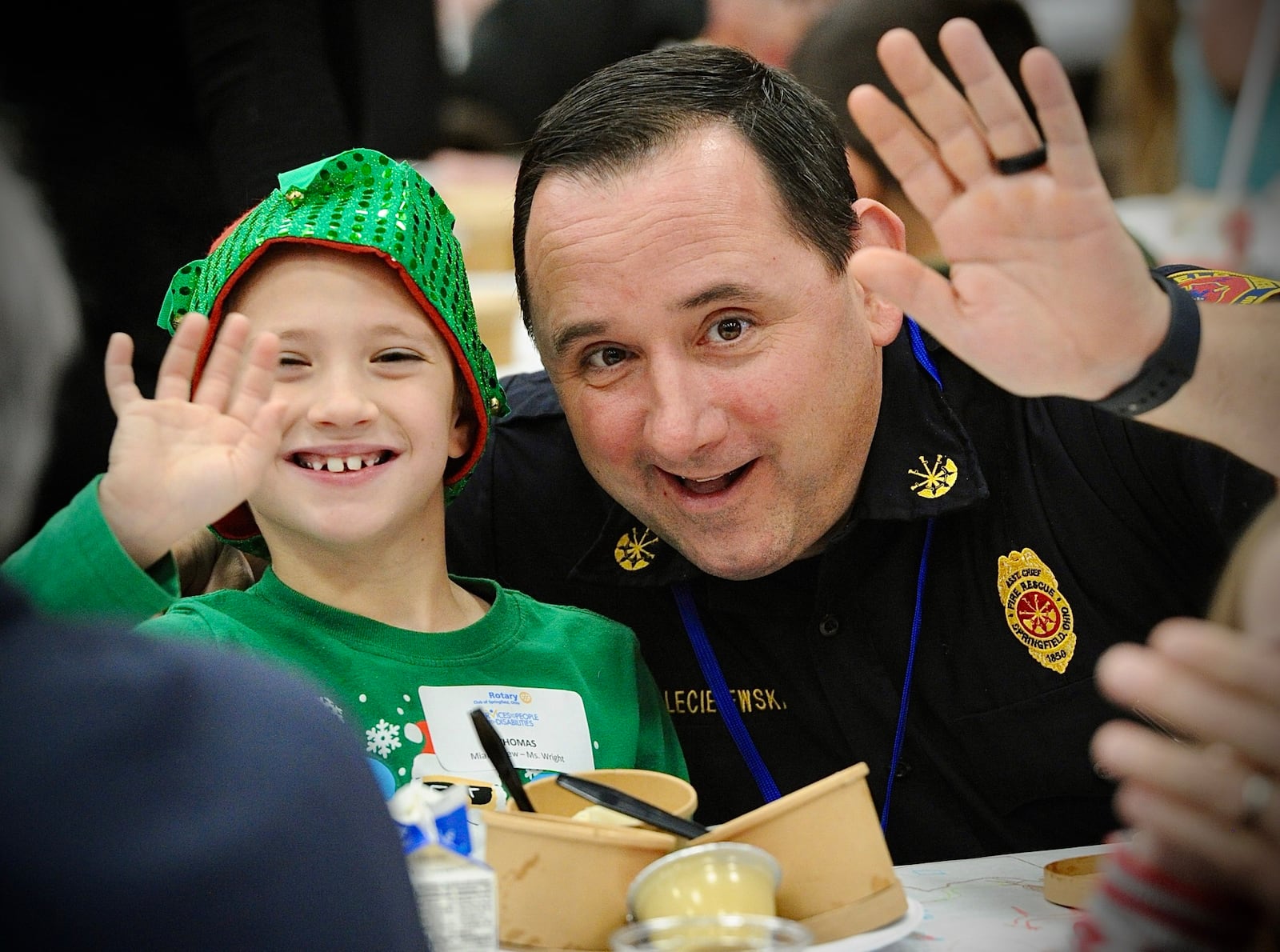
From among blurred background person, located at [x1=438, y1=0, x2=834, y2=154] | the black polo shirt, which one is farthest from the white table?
blurred background person, located at [x1=438, y1=0, x2=834, y2=154]

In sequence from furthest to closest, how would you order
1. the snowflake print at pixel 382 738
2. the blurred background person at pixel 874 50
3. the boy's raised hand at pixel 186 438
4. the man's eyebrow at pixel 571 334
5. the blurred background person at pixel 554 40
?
the blurred background person at pixel 554 40
the blurred background person at pixel 874 50
the man's eyebrow at pixel 571 334
the snowflake print at pixel 382 738
the boy's raised hand at pixel 186 438

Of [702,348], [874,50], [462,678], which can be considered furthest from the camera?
[874,50]

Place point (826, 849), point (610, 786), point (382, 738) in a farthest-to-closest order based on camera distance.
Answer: point (382, 738)
point (610, 786)
point (826, 849)

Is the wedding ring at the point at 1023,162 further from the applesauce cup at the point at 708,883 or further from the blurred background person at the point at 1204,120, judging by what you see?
the applesauce cup at the point at 708,883

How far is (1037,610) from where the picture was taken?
1.75 metres

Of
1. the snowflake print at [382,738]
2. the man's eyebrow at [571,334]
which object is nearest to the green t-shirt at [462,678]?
the snowflake print at [382,738]

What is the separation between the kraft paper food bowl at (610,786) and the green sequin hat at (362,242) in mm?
654

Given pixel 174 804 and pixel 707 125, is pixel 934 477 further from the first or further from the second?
pixel 174 804

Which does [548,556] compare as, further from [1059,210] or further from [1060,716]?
[1059,210]

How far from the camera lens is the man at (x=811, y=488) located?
66.4 inches

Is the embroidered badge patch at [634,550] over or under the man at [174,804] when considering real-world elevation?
over

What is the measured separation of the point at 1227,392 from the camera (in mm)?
1085

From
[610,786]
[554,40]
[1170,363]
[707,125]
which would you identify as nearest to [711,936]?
[610,786]

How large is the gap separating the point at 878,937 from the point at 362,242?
0.98 meters
